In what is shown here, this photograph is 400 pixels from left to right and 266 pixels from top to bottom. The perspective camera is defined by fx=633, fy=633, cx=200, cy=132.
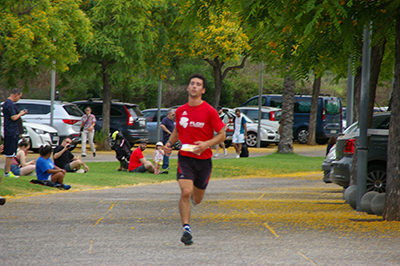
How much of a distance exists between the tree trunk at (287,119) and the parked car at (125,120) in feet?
19.1

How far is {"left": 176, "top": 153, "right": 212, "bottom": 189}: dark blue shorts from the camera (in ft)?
22.8

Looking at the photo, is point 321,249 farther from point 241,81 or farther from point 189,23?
point 241,81

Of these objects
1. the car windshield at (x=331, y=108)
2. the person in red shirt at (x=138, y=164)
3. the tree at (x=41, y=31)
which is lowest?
the person in red shirt at (x=138, y=164)

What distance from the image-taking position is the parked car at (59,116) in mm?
23281

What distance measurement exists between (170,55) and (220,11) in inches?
717

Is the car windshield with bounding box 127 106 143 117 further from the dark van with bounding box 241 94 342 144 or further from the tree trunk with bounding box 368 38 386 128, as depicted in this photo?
the tree trunk with bounding box 368 38 386 128

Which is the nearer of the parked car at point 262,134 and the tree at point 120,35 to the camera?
the tree at point 120,35

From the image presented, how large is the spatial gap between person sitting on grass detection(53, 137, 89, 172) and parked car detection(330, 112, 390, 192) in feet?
20.0

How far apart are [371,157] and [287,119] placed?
12.8 meters

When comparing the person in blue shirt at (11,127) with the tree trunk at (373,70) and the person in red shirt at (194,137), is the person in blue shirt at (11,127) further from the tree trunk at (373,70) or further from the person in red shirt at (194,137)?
the tree trunk at (373,70)

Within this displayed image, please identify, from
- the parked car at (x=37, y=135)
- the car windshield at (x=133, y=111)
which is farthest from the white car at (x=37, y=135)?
the car windshield at (x=133, y=111)

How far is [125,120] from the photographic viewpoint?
1015 inches

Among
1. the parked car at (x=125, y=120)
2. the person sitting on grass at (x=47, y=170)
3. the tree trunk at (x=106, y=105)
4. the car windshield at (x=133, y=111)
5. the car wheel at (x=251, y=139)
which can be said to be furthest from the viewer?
the car wheel at (x=251, y=139)

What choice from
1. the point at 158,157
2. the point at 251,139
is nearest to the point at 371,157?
the point at 158,157
